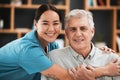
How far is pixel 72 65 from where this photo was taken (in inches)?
84.4

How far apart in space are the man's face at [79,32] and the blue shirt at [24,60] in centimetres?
26

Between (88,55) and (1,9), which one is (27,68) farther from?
(1,9)

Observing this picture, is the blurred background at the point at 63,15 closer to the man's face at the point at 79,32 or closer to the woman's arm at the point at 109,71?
the man's face at the point at 79,32

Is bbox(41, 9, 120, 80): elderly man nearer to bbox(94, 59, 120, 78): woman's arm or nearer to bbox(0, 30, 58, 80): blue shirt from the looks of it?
bbox(94, 59, 120, 78): woman's arm

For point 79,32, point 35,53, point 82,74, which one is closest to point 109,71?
point 82,74

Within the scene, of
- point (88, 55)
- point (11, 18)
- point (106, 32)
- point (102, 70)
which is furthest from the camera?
point (106, 32)

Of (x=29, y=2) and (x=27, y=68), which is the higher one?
(x=29, y=2)

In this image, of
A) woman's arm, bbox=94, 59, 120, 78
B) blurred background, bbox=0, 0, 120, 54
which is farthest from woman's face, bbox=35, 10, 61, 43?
blurred background, bbox=0, 0, 120, 54

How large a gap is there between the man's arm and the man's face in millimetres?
229

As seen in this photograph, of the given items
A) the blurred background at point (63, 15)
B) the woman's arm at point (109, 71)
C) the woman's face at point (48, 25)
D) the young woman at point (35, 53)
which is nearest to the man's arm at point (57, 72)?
the young woman at point (35, 53)

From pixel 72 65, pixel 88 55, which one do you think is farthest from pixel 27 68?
pixel 88 55

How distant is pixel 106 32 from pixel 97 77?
2950 millimetres

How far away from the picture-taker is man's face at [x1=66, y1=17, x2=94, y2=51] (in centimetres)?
211

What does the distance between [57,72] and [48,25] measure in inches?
17.2
